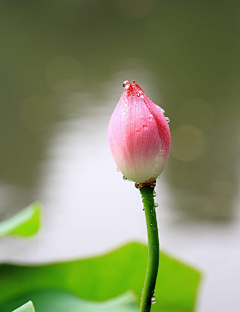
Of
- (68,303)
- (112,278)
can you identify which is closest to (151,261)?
(68,303)

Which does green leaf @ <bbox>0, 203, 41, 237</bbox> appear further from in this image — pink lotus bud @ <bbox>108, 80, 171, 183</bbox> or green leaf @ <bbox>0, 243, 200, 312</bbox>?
pink lotus bud @ <bbox>108, 80, 171, 183</bbox>

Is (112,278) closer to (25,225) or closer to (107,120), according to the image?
(25,225)

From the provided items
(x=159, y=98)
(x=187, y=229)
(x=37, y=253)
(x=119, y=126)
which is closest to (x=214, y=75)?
(x=159, y=98)

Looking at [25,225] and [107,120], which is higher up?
[107,120]

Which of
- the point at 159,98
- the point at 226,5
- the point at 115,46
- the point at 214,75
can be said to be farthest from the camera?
the point at 226,5

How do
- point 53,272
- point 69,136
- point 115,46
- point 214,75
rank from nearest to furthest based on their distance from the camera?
point 53,272 → point 69,136 → point 214,75 → point 115,46

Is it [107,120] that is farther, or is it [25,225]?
[107,120]

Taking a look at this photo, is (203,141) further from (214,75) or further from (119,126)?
(119,126)
